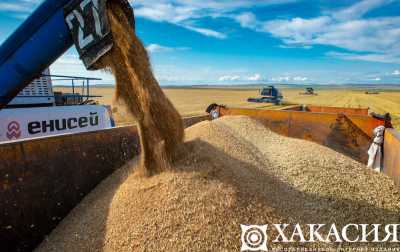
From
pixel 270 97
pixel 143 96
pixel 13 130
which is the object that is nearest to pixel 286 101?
A: pixel 270 97

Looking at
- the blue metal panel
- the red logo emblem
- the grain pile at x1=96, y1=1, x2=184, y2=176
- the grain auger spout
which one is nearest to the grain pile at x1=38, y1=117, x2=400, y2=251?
the grain pile at x1=96, y1=1, x2=184, y2=176

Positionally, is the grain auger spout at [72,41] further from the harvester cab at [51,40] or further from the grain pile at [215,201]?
the grain pile at [215,201]

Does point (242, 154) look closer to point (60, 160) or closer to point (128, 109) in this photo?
point (128, 109)

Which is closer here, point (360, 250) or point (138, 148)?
point (360, 250)

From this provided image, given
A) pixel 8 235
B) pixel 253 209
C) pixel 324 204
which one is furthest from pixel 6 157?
pixel 324 204

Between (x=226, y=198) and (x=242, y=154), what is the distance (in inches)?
43.2

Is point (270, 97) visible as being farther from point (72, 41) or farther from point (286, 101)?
point (72, 41)

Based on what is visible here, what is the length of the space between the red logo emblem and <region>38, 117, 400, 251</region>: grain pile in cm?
141

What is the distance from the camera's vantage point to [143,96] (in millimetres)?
2270

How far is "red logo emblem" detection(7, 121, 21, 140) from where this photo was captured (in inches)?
127

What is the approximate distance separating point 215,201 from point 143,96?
1.03 metres

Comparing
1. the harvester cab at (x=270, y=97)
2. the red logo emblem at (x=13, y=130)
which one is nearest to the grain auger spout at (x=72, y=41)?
the red logo emblem at (x=13, y=130)

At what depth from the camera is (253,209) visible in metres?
2.11

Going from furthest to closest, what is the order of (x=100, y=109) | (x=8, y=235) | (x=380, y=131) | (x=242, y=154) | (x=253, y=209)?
(x=100, y=109) < (x=380, y=131) < (x=242, y=154) < (x=253, y=209) < (x=8, y=235)
